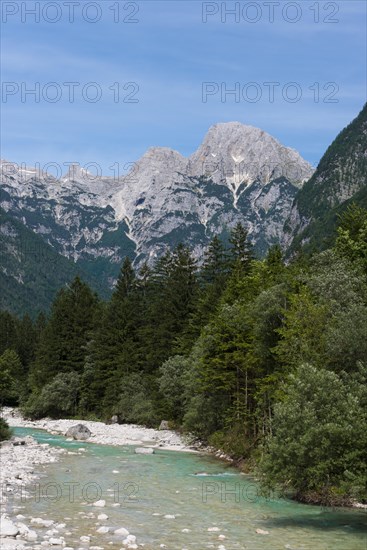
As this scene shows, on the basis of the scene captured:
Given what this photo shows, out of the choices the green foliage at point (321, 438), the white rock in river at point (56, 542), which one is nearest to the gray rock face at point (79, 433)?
the green foliage at point (321, 438)

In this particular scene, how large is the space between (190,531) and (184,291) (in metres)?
57.7

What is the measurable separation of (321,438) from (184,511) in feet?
25.3

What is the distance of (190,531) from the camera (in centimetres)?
2553

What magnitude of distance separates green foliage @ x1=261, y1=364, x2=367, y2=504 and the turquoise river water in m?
1.80

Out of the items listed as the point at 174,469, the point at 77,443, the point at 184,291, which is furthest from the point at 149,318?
the point at 174,469

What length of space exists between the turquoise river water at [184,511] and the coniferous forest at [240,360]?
161cm

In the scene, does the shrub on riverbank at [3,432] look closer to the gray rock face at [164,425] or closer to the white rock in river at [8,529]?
the gray rock face at [164,425]

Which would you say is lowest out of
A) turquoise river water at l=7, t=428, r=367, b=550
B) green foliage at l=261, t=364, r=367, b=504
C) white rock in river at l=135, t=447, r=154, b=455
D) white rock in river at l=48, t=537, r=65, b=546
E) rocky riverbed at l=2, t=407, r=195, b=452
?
rocky riverbed at l=2, t=407, r=195, b=452

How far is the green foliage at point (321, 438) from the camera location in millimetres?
25391

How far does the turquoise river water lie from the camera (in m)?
24.3

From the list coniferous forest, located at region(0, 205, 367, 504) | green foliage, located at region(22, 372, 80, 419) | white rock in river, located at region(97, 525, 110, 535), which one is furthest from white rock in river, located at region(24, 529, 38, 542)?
green foliage, located at region(22, 372, 80, 419)

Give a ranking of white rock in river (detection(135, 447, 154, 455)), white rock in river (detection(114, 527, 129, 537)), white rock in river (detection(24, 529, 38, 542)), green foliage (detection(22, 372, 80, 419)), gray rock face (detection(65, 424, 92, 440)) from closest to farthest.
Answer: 1. white rock in river (detection(24, 529, 38, 542))
2. white rock in river (detection(114, 527, 129, 537))
3. white rock in river (detection(135, 447, 154, 455))
4. gray rock face (detection(65, 424, 92, 440))
5. green foliage (detection(22, 372, 80, 419))

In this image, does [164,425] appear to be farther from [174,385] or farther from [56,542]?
[56,542]

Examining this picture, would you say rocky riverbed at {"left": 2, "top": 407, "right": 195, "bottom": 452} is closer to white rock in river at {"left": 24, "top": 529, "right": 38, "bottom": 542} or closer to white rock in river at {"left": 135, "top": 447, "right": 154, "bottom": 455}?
white rock in river at {"left": 135, "top": 447, "right": 154, "bottom": 455}
